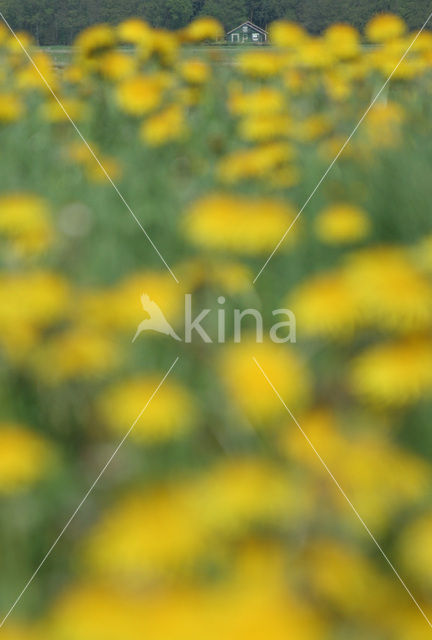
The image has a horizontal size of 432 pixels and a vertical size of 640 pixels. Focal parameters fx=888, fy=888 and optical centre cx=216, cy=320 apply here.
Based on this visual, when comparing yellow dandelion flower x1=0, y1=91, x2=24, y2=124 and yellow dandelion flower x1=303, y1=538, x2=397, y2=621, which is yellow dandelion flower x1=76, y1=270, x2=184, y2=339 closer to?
yellow dandelion flower x1=303, y1=538, x2=397, y2=621

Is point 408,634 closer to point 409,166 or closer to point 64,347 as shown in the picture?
point 64,347

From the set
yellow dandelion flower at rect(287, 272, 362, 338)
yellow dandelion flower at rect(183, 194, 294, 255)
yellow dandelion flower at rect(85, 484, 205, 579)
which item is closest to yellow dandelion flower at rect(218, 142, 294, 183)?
yellow dandelion flower at rect(183, 194, 294, 255)

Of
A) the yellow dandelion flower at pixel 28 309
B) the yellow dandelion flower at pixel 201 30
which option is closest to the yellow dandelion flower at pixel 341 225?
the yellow dandelion flower at pixel 28 309

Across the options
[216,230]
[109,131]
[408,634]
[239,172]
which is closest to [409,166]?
[239,172]

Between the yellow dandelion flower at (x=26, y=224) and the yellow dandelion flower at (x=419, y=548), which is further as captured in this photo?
the yellow dandelion flower at (x=26, y=224)

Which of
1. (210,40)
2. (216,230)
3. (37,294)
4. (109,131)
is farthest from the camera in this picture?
(210,40)

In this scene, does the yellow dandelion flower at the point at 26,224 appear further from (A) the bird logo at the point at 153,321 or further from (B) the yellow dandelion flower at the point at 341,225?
(B) the yellow dandelion flower at the point at 341,225
